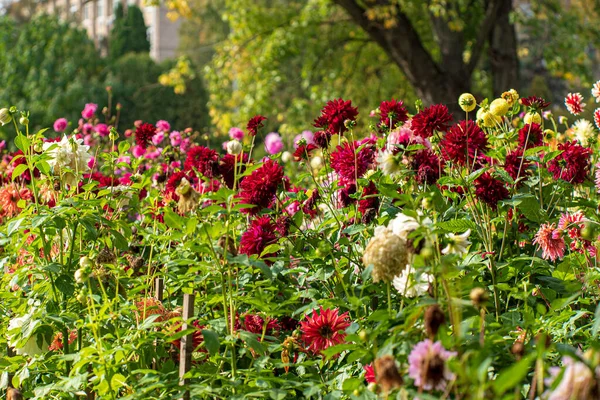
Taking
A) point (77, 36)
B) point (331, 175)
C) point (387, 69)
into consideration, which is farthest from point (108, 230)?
point (77, 36)

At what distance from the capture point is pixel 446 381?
1.09 m

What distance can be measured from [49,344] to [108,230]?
0.99ft

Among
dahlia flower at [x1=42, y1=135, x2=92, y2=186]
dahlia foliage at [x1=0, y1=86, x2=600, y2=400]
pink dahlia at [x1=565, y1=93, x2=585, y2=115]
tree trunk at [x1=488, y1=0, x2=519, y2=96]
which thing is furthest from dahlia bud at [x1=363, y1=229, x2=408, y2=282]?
tree trunk at [x1=488, y1=0, x2=519, y2=96]

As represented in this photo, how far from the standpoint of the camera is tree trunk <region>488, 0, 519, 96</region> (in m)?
8.22

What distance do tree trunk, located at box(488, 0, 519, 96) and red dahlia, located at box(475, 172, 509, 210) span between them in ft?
21.7

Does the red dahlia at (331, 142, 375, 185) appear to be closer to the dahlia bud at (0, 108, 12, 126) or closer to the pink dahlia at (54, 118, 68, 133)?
the dahlia bud at (0, 108, 12, 126)

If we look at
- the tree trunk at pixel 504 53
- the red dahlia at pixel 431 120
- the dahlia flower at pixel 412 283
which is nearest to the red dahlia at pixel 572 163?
the red dahlia at pixel 431 120

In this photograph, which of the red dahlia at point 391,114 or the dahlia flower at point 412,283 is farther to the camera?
the red dahlia at point 391,114

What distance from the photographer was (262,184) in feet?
6.11

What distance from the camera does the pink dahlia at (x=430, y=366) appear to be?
1.03m

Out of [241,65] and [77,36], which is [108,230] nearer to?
[241,65]

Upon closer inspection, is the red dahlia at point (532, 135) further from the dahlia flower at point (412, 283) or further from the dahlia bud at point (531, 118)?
the dahlia flower at point (412, 283)

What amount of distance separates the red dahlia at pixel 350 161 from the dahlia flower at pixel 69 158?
0.65m

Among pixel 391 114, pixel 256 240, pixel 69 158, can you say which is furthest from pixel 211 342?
pixel 391 114
